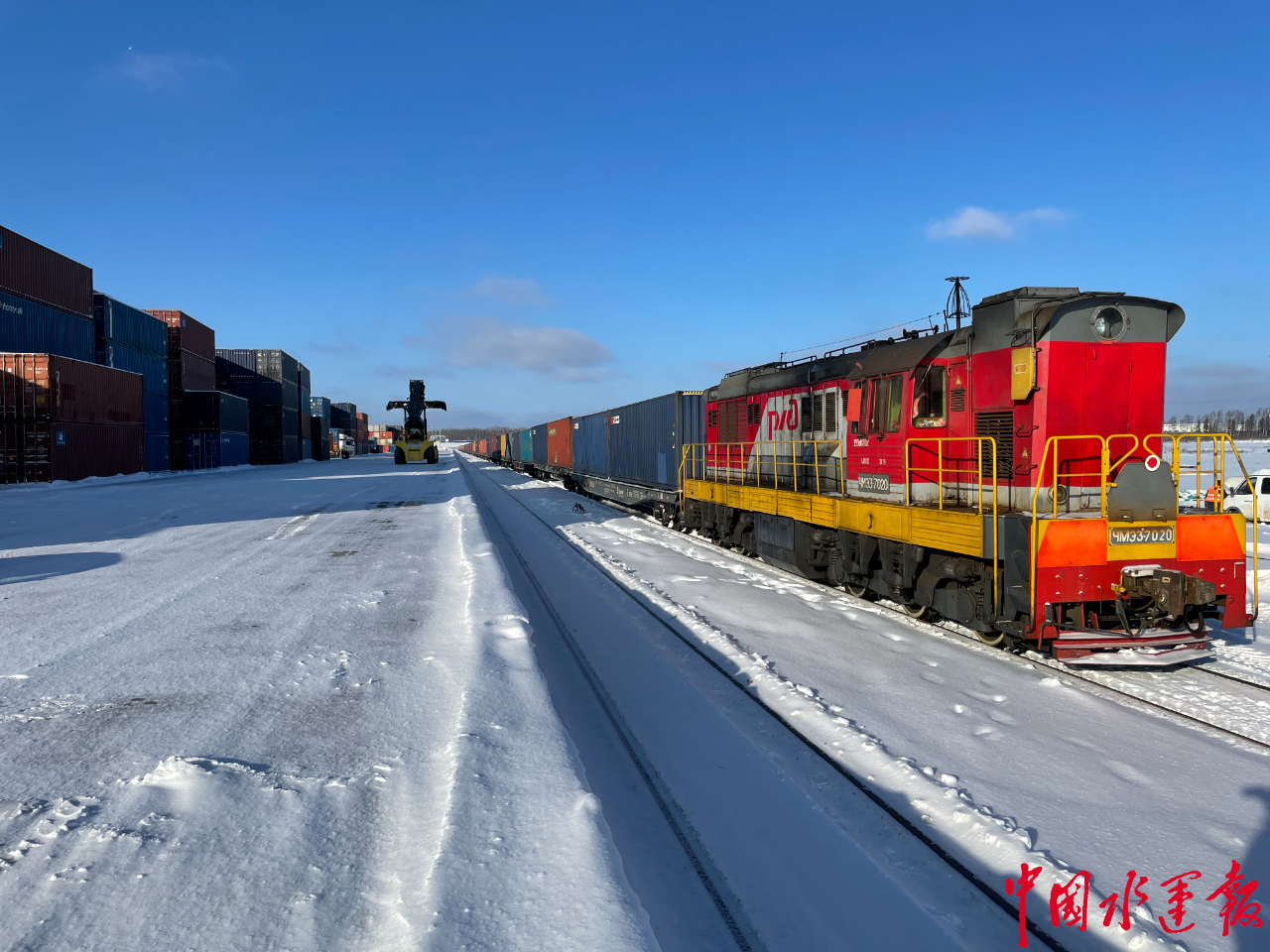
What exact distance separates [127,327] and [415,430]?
18982mm

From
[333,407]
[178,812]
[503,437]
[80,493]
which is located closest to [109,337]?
[80,493]

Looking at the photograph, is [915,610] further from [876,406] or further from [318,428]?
[318,428]

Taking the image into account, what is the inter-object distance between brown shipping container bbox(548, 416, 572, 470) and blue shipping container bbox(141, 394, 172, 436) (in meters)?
25.9

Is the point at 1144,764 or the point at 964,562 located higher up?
the point at 964,562

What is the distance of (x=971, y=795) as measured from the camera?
4164mm

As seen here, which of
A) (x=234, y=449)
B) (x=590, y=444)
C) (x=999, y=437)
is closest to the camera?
(x=999, y=437)

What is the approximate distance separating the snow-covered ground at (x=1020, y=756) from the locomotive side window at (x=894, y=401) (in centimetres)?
240

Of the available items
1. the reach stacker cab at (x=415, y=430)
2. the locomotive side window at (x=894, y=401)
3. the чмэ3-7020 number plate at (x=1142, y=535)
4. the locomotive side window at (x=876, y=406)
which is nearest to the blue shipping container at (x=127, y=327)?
the reach stacker cab at (x=415, y=430)

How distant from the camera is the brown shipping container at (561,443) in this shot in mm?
29234

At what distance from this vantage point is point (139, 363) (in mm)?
42844

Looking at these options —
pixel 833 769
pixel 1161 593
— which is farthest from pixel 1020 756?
pixel 1161 593

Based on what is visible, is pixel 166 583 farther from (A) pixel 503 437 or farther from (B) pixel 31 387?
(A) pixel 503 437

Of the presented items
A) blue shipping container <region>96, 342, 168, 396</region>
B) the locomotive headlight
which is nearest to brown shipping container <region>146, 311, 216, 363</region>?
blue shipping container <region>96, 342, 168, 396</region>

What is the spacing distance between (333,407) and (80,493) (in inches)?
4065
